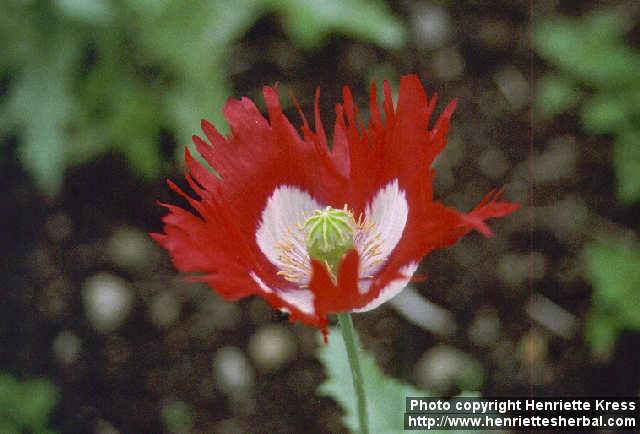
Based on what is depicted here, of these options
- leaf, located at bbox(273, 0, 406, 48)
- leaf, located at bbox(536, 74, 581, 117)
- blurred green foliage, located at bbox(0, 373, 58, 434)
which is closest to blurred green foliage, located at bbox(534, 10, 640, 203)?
leaf, located at bbox(536, 74, 581, 117)

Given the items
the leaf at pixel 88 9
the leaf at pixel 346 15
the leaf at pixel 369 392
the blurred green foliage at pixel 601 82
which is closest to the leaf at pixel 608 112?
the blurred green foliage at pixel 601 82

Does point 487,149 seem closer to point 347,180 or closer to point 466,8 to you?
point 466,8

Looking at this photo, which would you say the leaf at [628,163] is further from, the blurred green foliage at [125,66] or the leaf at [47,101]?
the leaf at [47,101]

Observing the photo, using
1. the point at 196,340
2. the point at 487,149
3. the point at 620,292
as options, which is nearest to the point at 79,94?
the point at 196,340

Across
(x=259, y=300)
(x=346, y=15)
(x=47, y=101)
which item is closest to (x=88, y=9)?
(x=47, y=101)

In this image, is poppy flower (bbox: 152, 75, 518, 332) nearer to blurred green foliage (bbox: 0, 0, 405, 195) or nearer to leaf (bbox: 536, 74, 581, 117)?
blurred green foliage (bbox: 0, 0, 405, 195)

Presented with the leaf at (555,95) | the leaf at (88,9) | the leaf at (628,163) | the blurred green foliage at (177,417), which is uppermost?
the leaf at (88,9)
